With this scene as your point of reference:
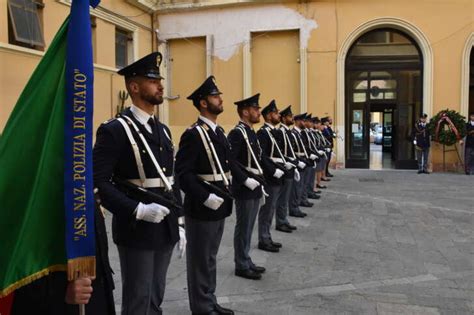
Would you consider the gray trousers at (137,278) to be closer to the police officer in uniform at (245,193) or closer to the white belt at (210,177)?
the white belt at (210,177)

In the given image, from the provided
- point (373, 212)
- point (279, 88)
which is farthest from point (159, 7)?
point (373, 212)

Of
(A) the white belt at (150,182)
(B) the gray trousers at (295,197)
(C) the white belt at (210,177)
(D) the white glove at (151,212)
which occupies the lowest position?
(B) the gray trousers at (295,197)

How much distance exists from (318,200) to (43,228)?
30.0 feet

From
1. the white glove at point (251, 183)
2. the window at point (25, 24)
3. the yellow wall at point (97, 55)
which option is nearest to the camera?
the white glove at point (251, 183)

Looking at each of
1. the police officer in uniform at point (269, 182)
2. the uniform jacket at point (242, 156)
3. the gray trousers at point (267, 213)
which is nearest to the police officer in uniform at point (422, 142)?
the police officer in uniform at point (269, 182)

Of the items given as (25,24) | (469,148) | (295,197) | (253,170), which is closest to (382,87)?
(469,148)

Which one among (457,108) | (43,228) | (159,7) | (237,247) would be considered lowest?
(237,247)

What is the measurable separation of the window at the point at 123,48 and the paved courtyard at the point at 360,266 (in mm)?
8741

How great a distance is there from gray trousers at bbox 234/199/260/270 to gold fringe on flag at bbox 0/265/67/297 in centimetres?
339

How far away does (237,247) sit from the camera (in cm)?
525

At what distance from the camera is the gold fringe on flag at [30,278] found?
1.76 meters

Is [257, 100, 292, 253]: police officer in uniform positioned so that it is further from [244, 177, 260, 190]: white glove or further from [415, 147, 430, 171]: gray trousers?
[415, 147, 430, 171]: gray trousers

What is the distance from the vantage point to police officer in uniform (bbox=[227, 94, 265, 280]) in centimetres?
518

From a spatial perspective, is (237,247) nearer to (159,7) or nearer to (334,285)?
(334,285)
